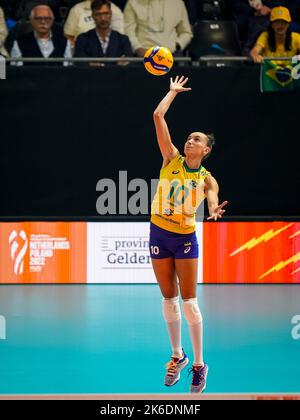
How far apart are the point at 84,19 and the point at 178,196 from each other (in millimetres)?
5928

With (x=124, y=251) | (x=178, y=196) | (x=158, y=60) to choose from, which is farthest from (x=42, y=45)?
(x=178, y=196)

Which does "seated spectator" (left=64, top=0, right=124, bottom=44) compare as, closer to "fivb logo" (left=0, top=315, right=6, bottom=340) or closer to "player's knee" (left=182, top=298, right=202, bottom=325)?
"fivb logo" (left=0, top=315, right=6, bottom=340)

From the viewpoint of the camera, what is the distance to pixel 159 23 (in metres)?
12.5

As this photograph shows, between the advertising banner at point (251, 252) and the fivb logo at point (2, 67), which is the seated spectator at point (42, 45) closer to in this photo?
the fivb logo at point (2, 67)

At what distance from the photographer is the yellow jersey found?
732cm

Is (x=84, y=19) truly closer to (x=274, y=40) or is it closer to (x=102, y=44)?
(x=102, y=44)

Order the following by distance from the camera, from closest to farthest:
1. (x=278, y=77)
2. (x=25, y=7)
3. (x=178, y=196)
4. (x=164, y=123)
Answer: (x=164, y=123)
(x=178, y=196)
(x=278, y=77)
(x=25, y=7)

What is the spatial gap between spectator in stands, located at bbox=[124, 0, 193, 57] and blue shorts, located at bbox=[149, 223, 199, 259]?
561 centimetres

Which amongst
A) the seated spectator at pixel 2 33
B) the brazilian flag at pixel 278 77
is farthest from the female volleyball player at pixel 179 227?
the seated spectator at pixel 2 33

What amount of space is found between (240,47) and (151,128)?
1.95 metres

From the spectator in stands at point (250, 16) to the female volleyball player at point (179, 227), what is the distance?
563 centimetres

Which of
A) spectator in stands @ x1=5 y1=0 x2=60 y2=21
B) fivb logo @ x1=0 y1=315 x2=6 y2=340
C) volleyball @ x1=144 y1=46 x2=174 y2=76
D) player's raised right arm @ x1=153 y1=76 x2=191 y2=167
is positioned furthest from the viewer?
spectator in stands @ x1=5 y1=0 x2=60 y2=21

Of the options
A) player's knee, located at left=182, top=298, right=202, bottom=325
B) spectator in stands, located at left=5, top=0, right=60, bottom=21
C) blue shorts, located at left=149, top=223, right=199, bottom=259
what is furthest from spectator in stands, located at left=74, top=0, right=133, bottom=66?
player's knee, located at left=182, top=298, right=202, bottom=325

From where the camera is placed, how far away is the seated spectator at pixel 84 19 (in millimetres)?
12523
